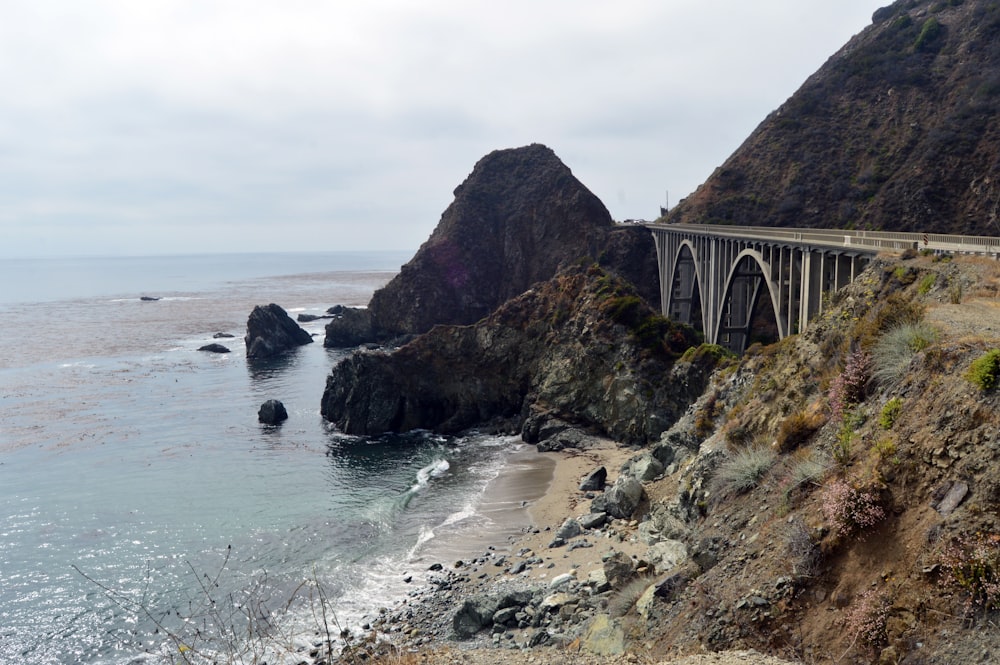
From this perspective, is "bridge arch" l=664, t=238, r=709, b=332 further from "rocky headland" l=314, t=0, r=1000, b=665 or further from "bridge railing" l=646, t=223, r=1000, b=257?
"bridge railing" l=646, t=223, r=1000, b=257

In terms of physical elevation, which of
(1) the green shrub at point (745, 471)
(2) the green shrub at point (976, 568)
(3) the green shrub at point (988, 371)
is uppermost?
(3) the green shrub at point (988, 371)

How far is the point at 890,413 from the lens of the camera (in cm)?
1293

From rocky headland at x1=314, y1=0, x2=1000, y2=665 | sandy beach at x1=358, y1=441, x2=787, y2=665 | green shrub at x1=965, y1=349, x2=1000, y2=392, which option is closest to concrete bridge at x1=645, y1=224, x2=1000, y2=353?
rocky headland at x1=314, y1=0, x2=1000, y2=665

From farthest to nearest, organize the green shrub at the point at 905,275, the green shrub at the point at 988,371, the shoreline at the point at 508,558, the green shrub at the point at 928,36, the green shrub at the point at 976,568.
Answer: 1. the green shrub at the point at 928,36
2. the shoreline at the point at 508,558
3. the green shrub at the point at 905,275
4. the green shrub at the point at 988,371
5. the green shrub at the point at 976,568

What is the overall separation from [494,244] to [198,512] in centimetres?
9162

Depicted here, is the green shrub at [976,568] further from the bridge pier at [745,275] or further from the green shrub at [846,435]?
the bridge pier at [745,275]

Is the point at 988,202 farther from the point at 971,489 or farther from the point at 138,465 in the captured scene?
the point at 138,465

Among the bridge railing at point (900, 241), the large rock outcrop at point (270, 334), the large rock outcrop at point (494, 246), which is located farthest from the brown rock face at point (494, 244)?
the bridge railing at point (900, 241)

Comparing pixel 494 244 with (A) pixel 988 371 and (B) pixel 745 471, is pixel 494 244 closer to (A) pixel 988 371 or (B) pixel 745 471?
(B) pixel 745 471

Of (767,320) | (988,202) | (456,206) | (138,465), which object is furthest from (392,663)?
(456,206)

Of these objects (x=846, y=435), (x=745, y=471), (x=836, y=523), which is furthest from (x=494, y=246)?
(x=836, y=523)

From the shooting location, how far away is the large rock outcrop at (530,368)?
153 ft

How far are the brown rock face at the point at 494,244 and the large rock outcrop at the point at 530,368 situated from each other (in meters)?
51.0

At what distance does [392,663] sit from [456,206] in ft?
394
